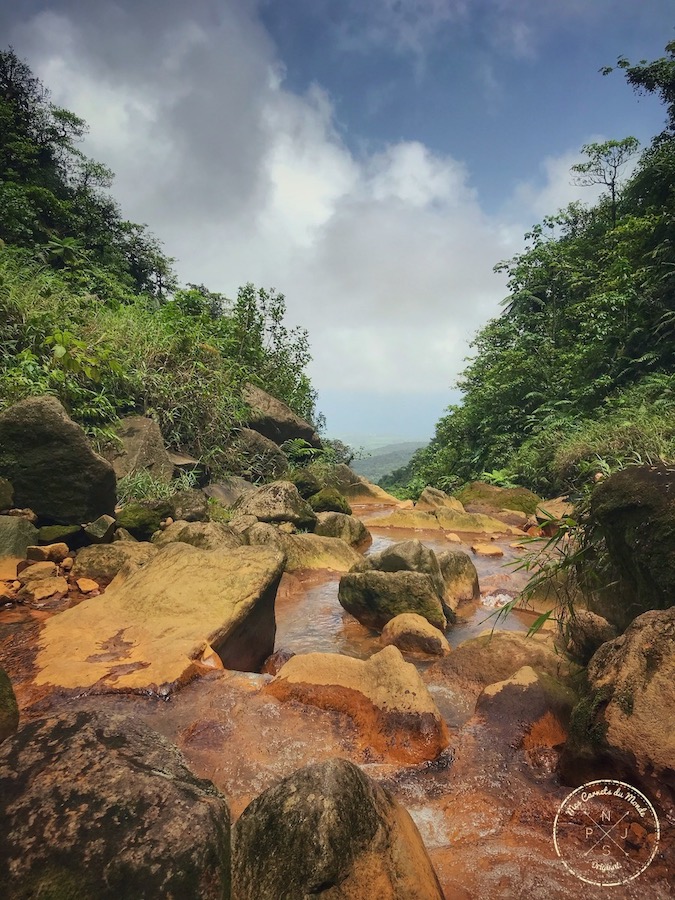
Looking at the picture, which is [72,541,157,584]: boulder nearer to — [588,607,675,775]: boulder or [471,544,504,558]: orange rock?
[588,607,675,775]: boulder

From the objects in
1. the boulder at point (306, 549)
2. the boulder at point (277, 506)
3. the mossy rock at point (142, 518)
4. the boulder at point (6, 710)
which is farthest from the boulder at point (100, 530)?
the boulder at point (6, 710)

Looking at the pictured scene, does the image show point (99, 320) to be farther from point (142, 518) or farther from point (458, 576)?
point (458, 576)

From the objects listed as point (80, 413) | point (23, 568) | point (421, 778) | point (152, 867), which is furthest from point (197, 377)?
point (152, 867)

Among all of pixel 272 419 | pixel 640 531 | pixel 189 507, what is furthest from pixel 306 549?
pixel 272 419

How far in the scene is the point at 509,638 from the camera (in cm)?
433

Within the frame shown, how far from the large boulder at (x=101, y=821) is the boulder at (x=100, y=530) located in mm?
5046

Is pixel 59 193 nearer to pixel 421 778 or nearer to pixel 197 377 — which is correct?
pixel 197 377

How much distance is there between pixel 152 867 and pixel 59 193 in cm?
2637

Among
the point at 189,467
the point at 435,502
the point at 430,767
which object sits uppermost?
the point at 189,467

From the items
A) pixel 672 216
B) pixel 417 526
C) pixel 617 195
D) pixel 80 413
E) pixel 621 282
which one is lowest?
pixel 417 526

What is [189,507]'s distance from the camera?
7984mm

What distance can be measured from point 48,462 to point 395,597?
482 cm

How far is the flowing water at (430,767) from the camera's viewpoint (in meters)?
1.91

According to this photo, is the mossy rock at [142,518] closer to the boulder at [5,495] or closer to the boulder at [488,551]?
the boulder at [5,495]
